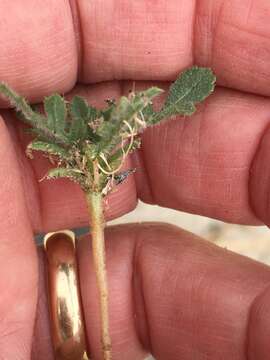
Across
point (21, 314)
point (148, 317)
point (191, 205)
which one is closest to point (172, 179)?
point (191, 205)

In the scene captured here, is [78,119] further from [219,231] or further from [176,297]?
[219,231]

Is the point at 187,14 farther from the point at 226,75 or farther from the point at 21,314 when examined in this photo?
the point at 21,314

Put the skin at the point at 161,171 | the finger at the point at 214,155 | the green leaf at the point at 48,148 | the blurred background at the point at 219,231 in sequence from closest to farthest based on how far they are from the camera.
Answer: the green leaf at the point at 48,148
the skin at the point at 161,171
the finger at the point at 214,155
the blurred background at the point at 219,231

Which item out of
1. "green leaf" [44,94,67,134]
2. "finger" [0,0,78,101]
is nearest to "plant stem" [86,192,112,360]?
→ "green leaf" [44,94,67,134]

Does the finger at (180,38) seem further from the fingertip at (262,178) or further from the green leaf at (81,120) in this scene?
the green leaf at (81,120)

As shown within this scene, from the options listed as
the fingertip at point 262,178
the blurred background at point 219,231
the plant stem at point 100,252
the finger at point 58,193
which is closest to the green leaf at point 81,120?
the plant stem at point 100,252
